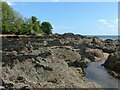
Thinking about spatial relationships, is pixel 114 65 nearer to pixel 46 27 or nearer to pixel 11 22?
pixel 11 22

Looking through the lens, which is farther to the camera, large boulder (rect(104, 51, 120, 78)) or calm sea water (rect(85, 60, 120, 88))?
large boulder (rect(104, 51, 120, 78))

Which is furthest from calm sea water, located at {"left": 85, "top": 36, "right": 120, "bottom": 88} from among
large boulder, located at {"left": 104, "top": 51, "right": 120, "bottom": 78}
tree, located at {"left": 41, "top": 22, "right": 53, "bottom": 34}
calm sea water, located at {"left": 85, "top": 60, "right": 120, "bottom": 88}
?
tree, located at {"left": 41, "top": 22, "right": 53, "bottom": 34}

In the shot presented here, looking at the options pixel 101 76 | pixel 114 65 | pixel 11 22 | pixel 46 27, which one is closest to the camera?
pixel 101 76

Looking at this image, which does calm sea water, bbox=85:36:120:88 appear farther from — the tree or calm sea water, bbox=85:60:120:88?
the tree

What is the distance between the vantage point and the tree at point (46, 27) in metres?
115

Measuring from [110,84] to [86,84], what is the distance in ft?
12.2

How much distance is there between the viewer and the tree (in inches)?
4537

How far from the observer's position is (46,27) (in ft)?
386

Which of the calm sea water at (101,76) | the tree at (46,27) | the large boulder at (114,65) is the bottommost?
the calm sea water at (101,76)

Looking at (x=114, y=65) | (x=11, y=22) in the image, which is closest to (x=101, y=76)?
(x=114, y=65)

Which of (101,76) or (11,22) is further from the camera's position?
(11,22)

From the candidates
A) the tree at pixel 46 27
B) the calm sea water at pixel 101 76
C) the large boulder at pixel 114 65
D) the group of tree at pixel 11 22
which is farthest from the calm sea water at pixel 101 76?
the tree at pixel 46 27

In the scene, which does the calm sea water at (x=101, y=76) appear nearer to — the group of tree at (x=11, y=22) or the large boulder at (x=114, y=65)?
the large boulder at (x=114, y=65)

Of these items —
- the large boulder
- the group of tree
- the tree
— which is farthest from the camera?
the tree
